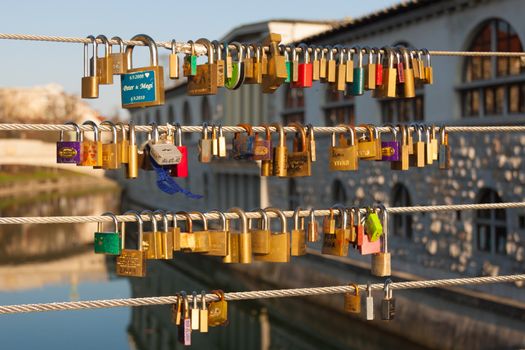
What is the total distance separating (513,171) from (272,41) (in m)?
12.8

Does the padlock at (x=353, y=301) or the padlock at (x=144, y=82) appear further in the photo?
the padlock at (x=353, y=301)

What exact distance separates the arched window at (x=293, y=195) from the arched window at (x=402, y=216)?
6.94 meters

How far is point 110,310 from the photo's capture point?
3005 cm

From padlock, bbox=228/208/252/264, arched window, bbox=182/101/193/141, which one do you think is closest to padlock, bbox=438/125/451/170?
padlock, bbox=228/208/252/264

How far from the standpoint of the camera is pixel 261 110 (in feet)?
111

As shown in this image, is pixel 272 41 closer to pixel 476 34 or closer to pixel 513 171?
pixel 513 171

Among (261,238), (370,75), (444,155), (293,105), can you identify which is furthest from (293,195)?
(261,238)

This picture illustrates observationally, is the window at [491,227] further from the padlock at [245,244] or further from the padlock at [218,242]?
the padlock at [218,242]

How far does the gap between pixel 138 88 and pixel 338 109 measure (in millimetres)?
21371

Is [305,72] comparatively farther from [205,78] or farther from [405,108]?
[405,108]

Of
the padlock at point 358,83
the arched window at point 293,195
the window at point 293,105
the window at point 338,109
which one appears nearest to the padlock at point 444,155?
the padlock at point 358,83

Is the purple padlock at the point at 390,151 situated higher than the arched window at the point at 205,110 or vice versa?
the arched window at the point at 205,110

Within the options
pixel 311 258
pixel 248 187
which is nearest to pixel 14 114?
pixel 248 187

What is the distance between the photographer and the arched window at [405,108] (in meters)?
21.8
